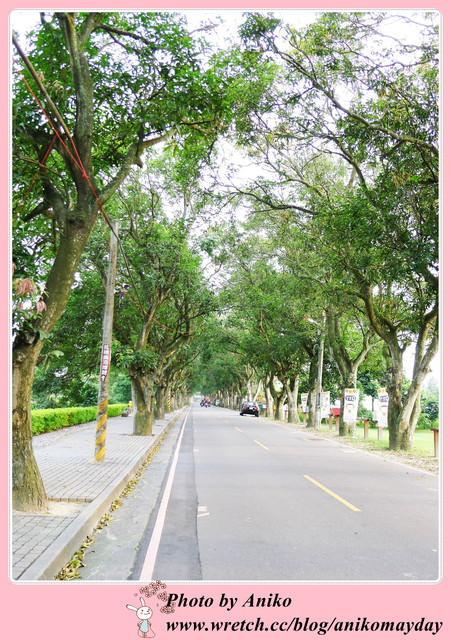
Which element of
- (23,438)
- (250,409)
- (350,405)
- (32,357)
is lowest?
(250,409)

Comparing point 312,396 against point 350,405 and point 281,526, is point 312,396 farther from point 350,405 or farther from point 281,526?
point 281,526

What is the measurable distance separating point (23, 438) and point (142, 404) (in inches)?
505

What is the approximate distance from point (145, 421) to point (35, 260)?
13855mm

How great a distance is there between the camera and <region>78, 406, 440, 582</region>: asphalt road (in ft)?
15.5

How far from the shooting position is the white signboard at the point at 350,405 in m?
21.6

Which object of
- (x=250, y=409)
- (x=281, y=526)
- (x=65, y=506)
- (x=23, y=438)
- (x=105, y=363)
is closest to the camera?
(x=23, y=438)

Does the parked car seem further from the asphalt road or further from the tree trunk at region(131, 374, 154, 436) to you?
the asphalt road

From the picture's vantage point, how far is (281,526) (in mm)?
6375

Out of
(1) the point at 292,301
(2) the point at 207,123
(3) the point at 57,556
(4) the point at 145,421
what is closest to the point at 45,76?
(2) the point at 207,123

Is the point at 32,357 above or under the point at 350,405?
above

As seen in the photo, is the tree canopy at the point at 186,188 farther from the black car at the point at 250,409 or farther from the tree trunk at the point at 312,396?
the black car at the point at 250,409

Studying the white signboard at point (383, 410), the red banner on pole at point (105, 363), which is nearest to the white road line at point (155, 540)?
the red banner on pole at point (105, 363)

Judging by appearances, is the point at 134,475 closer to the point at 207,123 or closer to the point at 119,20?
the point at 207,123
